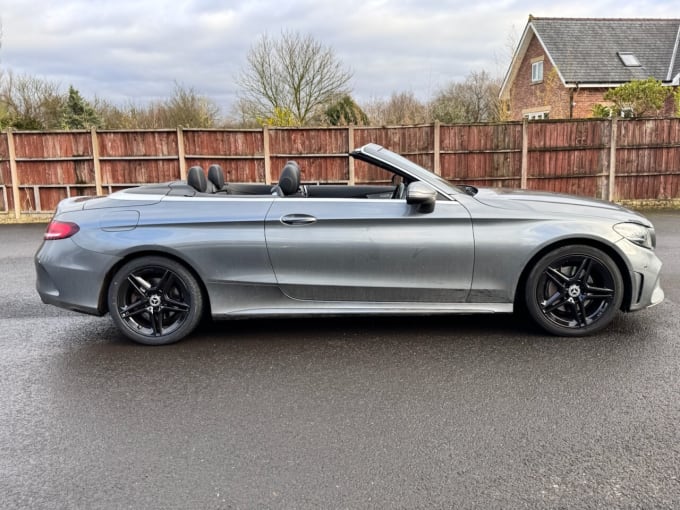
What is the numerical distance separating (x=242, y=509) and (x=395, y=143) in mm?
11727

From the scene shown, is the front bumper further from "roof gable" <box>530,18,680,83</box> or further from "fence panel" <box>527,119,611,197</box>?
"roof gable" <box>530,18,680,83</box>

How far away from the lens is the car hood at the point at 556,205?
4.33 m

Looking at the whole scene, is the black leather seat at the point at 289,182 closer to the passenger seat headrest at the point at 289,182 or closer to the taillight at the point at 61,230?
the passenger seat headrest at the point at 289,182

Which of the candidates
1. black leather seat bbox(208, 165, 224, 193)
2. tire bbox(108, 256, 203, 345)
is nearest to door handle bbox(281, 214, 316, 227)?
tire bbox(108, 256, 203, 345)

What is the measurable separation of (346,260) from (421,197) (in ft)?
2.34

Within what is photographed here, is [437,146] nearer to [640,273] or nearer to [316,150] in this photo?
[316,150]

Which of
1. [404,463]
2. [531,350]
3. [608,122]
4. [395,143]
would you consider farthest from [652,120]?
[404,463]

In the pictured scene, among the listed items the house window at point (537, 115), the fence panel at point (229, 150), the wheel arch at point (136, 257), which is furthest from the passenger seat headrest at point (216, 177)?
the house window at point (537, 115)

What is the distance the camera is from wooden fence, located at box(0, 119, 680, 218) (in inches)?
521

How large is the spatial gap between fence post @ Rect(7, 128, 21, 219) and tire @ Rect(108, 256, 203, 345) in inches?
431

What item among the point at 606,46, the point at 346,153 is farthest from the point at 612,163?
the point at 606,46

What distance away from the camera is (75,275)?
14.0 ft

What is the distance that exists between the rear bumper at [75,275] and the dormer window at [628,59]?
2613cm

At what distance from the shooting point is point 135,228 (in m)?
4.26
